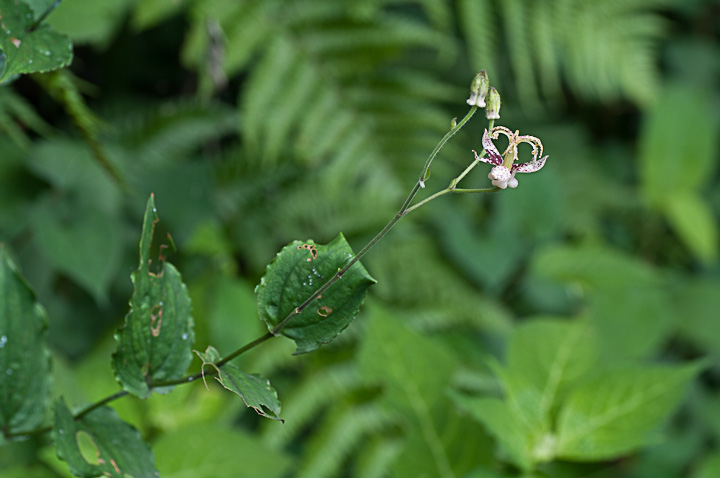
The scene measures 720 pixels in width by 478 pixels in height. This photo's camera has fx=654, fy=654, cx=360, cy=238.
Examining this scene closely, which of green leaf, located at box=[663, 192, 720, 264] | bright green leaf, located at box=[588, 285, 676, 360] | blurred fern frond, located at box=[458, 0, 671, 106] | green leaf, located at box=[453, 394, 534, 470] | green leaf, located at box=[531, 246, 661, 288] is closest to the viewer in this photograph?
green leaf, located at box=[453, 394, 534, 470]

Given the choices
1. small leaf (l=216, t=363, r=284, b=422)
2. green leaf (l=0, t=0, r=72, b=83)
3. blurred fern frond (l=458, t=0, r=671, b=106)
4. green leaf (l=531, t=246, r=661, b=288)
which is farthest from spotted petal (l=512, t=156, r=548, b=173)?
blurred fern frond (l=458, t=0, r=671, b=106)

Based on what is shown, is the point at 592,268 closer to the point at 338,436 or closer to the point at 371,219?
the point at 371,219

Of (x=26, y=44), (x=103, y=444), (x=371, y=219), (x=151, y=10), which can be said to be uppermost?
(x=26, y=44)

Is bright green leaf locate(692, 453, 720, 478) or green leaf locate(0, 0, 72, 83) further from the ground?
green leaf locate(0, 0, 72, 83)

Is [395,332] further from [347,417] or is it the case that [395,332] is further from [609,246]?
[609,246]

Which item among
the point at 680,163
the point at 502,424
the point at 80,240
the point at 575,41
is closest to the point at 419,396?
the point at 502,424

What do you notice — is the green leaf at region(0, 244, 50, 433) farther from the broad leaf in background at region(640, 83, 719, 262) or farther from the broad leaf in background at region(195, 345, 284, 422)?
the broad leaf in background at region(640, 83, 719, 262)

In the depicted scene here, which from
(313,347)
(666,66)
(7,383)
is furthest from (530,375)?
(666,66)
